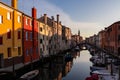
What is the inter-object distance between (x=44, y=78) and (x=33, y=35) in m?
14.3

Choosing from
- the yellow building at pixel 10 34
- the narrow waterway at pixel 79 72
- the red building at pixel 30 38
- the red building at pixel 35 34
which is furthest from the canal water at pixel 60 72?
the yellow building at pixel 10 34

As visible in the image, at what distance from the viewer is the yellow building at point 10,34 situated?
1238 inches

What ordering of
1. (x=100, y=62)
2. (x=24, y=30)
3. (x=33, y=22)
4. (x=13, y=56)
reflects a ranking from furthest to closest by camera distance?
(x=100, y=62) < (x=33, y=22) < (x=24, y=30) < (x=13, y=56)

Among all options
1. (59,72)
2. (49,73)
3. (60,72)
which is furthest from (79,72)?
(49,73)

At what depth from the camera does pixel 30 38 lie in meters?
45.0

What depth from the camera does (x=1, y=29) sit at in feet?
102

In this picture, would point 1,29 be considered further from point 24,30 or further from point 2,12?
point 24,30

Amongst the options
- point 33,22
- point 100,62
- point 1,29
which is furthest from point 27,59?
point 100,62

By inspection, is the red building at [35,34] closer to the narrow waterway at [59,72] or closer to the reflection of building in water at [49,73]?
the narrow waterway at [59,72]

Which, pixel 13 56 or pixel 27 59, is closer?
pixel 13 56

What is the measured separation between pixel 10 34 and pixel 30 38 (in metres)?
11.0

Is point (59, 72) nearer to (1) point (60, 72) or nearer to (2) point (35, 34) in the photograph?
(1) point (60, 72)

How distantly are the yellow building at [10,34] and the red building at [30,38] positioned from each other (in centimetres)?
271

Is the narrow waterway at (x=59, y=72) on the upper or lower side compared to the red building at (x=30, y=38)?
lower
